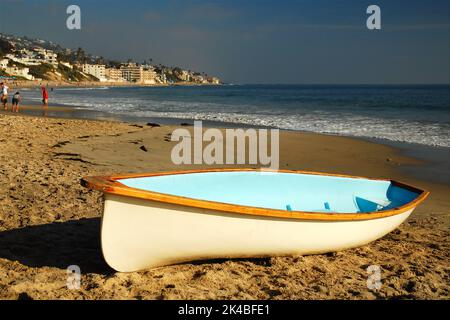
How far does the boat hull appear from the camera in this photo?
413cm

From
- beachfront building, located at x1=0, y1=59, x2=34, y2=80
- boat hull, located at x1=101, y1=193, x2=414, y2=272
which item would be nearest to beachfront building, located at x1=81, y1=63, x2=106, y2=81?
beachfront building, located at x1=0, y1=59, x2=34, y2=80

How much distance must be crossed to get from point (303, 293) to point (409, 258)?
6.33 ft

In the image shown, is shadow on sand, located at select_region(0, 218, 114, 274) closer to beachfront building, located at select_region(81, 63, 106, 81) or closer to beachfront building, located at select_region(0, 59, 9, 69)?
beachfront building, located at select_region(0, 59, 9, 69)

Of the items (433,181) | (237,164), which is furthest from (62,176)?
(433,181)

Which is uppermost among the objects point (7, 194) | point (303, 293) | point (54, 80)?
point (54, 80)

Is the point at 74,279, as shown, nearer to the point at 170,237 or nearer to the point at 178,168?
the point at 170,237

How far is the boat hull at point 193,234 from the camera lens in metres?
4.13

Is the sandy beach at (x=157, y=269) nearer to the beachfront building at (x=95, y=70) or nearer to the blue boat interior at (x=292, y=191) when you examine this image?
the blue boat interior at (x=292, y=191)

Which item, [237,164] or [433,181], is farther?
[237,164]

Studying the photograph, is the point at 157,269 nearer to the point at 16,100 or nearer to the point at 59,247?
the point at 59,247

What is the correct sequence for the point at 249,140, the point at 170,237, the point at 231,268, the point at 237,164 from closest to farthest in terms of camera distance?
the point at 170,237 < the point at 231,268 < the point at 237,164 < the point at 249,140

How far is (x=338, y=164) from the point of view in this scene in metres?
12.0

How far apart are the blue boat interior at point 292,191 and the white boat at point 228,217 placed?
0.05 ft

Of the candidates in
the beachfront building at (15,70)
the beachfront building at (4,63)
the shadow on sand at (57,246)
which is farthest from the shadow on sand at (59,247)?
the beachfront building at (4,63)
